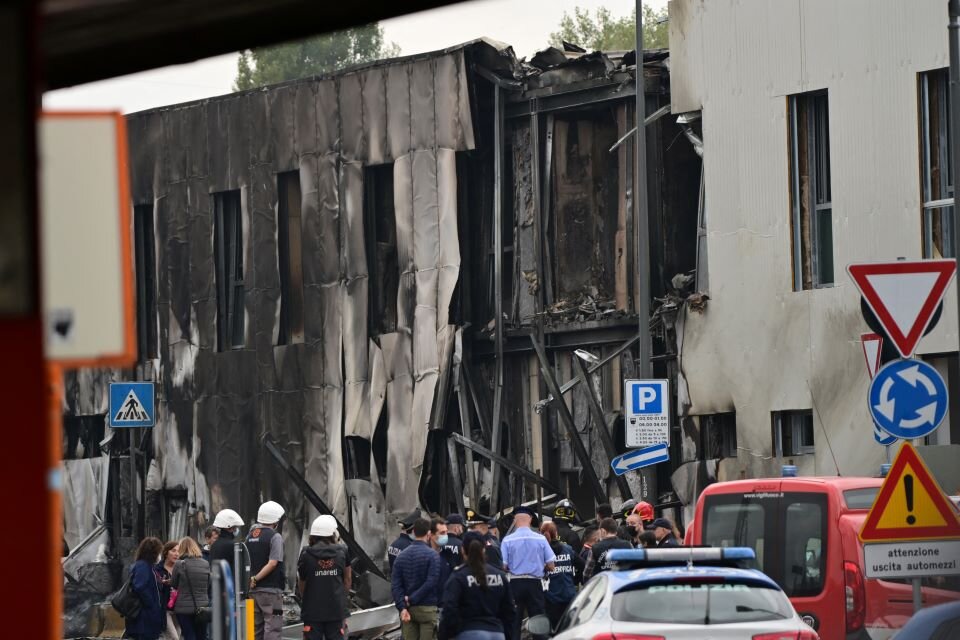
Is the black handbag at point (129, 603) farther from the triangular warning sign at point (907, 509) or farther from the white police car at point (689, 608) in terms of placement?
the triangular warning sign at point (907, 509)

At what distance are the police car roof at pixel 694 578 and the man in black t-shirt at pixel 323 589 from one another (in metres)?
7.95

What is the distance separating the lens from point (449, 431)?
34969 millimetres

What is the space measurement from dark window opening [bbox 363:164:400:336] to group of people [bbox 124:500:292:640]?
49.5 ft

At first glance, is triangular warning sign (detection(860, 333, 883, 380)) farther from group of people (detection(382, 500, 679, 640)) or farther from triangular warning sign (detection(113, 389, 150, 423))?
triangular warning sign (detection(113, 389, 150, 423))

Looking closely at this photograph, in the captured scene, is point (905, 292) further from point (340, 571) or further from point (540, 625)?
point (340, 571)

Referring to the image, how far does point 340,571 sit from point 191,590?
1.61 meters

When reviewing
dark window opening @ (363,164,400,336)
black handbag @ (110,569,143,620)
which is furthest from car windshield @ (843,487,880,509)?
dark window opening @ (363,164,400,336)

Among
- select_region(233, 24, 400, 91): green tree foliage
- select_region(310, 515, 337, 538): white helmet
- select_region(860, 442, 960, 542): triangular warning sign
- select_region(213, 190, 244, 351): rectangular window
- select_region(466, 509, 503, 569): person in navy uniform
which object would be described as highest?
select_region(233, 24, 400, 91): green tree foliage

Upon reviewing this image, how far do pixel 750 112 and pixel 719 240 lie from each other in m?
2.14

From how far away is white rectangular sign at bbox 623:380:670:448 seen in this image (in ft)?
86.8

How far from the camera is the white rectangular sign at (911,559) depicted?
41.8ft

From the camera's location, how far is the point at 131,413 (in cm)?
2922

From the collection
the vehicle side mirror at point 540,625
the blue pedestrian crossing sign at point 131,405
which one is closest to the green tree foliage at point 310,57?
the blue pedestrian crossing sign at point 131,405

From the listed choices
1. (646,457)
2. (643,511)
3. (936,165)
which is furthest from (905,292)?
(936,165)
